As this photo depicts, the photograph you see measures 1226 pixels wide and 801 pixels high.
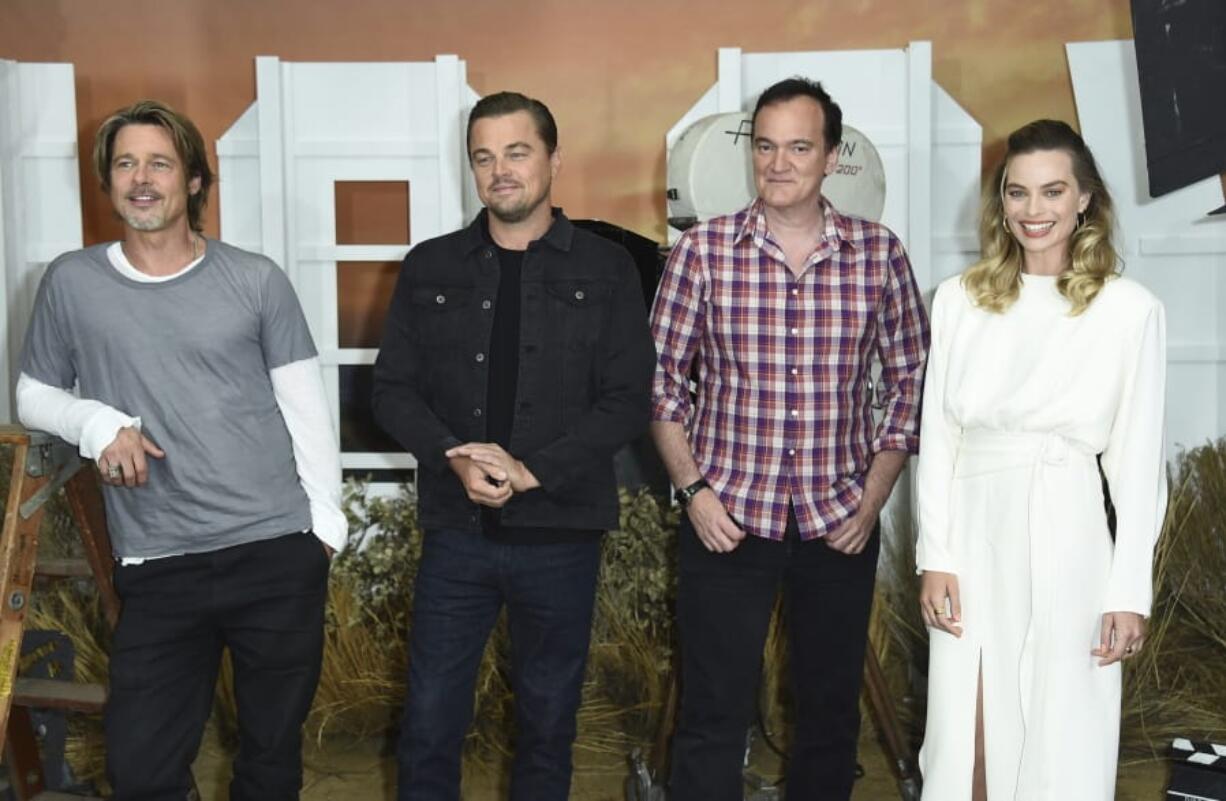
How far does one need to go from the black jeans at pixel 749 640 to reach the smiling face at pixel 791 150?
725 mm

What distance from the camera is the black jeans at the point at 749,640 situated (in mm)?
2980

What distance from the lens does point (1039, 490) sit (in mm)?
2559

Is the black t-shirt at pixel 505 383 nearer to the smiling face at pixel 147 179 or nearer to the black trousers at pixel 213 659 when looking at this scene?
the black trousers at pixel 213 659

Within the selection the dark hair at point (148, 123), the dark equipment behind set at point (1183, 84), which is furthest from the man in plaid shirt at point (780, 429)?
the dark equipment behind set at point (1183, 84)

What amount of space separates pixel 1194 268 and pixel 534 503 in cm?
299

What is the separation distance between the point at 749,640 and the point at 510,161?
1160 millimetres

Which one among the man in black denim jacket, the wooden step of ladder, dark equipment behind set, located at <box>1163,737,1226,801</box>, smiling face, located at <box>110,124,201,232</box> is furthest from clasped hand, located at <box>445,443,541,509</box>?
dark equipment behind set, located at <box>1163,737,1226,801</box>

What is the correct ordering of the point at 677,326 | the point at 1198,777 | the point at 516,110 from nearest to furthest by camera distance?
the point at 516,110 → the point at 677,326 → the point at 1198,777

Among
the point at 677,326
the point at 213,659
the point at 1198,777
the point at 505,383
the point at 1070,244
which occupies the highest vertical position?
the point at 1070,244

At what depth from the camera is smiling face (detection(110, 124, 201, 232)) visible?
273 centimetres

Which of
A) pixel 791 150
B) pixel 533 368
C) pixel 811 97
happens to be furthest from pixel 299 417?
pixel 811 97

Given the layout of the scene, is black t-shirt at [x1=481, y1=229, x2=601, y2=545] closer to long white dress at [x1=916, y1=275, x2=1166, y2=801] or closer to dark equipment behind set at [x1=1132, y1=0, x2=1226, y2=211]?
long white dress at [x1=916, y1=275, x2=1166, y2=801]

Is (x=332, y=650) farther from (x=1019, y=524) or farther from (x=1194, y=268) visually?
(x=1194, y=268)

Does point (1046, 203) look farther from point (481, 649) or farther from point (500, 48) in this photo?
point (500, 48)
